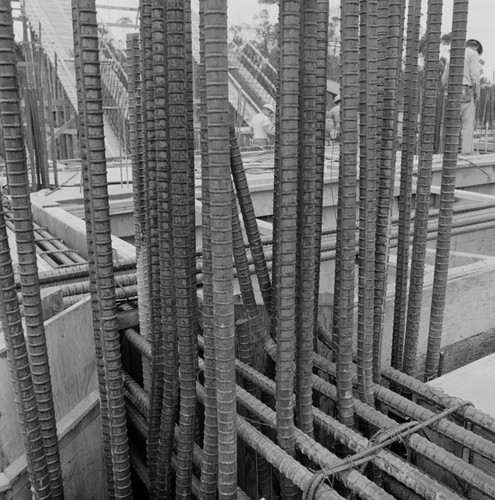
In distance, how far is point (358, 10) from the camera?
2020 millimetres

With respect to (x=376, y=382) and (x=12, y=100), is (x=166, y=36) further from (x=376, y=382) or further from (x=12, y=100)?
(x=376, y=382)

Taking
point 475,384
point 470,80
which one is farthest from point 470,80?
point 475,384

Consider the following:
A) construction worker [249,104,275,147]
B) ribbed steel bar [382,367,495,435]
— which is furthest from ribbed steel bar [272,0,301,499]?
construction worker [249,104,275,147]

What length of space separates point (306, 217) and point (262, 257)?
67cm

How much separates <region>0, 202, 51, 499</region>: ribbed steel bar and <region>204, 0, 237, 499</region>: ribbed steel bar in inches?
29.6

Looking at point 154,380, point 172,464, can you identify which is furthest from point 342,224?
point 172,464

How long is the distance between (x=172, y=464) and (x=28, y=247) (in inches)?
54.0

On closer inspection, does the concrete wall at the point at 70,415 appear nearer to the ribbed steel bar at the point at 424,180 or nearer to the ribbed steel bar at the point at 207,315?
the ribbed steel bar at the point at 207,315

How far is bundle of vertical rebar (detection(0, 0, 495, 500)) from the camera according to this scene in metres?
1.87

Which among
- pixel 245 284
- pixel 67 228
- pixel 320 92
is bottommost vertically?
pixel 67 228

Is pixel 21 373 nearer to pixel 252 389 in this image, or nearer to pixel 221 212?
pixel 221 212

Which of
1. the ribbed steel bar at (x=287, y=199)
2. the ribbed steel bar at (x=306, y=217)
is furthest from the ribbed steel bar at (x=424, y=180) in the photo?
the ribbed steel bar at (x=287, y=199)

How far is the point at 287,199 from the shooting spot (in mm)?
1891

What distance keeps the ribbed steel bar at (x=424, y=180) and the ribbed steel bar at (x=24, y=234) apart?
1820 millimetres
